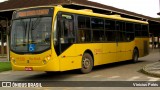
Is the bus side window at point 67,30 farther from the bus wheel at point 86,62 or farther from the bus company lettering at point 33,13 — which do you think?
the bus wheel at point 86,62

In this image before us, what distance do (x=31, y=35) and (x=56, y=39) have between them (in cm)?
100

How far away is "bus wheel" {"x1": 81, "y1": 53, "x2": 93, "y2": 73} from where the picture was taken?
639 inches

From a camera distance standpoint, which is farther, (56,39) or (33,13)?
(33,13)

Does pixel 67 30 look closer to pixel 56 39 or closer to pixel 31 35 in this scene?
pixel 56 39

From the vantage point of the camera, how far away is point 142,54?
79.5ft

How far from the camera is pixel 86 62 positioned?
16.3 m

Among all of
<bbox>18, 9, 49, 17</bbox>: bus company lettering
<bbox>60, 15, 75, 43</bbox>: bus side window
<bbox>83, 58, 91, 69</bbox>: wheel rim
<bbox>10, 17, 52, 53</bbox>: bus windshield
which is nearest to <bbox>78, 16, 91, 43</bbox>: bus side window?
<bbox>60, 15, 75, 43</bbox>: bus side window

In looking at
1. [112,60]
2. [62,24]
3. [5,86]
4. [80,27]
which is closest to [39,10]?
[62,24]

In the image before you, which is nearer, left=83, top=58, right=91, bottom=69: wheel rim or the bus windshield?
the bus windshield

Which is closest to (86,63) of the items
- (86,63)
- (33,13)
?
(86,63)

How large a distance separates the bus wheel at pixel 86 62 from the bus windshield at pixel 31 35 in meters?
2.83

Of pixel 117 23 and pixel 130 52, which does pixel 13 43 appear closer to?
pixel 117 23

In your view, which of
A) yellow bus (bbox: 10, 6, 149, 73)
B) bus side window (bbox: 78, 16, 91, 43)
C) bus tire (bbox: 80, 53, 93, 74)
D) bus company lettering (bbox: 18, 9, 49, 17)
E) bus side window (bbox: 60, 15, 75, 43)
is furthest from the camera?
bus tire (bbox: 80, 53, 93, 74)

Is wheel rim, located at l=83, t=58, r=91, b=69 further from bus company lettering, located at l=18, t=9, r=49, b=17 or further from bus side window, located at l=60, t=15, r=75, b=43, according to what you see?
bus company lettering, located at l=18, t=9, r=49, b=17
